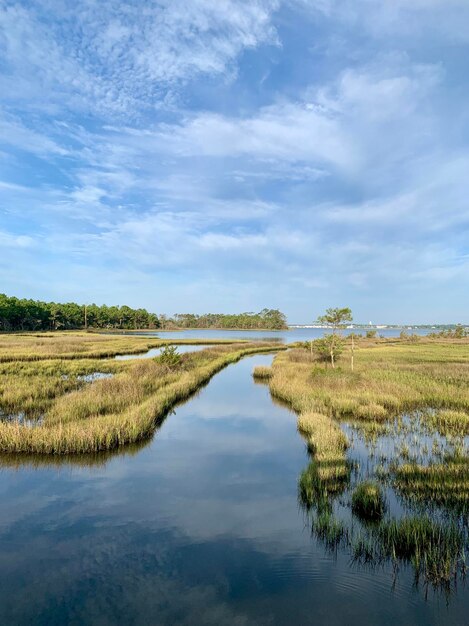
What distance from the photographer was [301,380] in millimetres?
27953

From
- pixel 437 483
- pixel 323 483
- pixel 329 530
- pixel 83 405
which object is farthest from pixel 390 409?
pixel 83 405

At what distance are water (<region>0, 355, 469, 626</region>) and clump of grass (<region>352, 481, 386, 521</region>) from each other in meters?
1.44

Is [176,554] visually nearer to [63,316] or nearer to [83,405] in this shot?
[83,405]

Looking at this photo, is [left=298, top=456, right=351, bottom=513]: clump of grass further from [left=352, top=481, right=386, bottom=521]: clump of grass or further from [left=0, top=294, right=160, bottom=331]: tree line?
[left=0, top=294, right=160, bottom=331]: tree line

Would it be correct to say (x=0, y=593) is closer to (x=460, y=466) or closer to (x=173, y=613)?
(x=173, y=613)

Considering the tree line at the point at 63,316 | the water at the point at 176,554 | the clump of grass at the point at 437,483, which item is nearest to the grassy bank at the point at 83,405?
the water at the point at 176,554

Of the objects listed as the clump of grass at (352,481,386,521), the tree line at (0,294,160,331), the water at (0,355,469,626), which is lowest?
the water at (0,355,469,626)

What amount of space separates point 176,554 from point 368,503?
487cm

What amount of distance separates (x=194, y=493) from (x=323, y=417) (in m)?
8.11

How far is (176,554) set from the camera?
7973 millimetres

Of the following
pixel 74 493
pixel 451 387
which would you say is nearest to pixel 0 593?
pixel 74 493

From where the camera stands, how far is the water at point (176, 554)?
634cm

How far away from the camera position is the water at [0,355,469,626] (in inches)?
249

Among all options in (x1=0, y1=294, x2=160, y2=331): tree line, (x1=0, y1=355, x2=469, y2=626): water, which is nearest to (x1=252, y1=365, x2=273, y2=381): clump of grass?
(x1=0, y1=355, x2=469, y2=626): water
